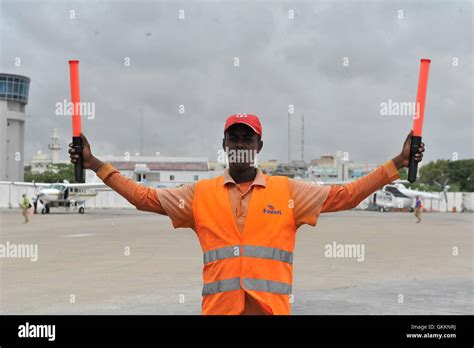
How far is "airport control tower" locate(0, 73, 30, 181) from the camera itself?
298 feet

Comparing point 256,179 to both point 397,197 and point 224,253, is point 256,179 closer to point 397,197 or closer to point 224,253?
point 224,253

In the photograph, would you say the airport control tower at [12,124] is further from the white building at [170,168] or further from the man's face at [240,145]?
the man's face at [240,145]

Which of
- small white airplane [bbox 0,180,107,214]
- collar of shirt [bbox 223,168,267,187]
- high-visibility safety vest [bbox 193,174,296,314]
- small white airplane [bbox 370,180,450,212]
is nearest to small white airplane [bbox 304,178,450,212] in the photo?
small white airplane [bbox 370,180,450,212]

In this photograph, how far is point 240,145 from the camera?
3260mm

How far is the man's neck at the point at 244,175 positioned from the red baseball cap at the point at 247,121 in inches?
8.8

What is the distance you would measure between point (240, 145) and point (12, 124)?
101 meters

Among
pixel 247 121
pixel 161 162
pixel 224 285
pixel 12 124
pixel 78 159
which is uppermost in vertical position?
pixel 12 124

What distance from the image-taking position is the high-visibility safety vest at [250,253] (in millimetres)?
3070

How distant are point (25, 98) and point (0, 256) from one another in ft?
310

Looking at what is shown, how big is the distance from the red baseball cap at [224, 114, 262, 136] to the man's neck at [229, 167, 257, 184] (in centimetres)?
22

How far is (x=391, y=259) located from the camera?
52.3 ft

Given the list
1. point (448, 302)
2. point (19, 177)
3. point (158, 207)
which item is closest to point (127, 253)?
point (448, 302)

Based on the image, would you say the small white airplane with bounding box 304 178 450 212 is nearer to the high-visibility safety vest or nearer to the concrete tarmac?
the concrete tarmac

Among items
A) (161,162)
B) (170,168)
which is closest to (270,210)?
(170,168)
